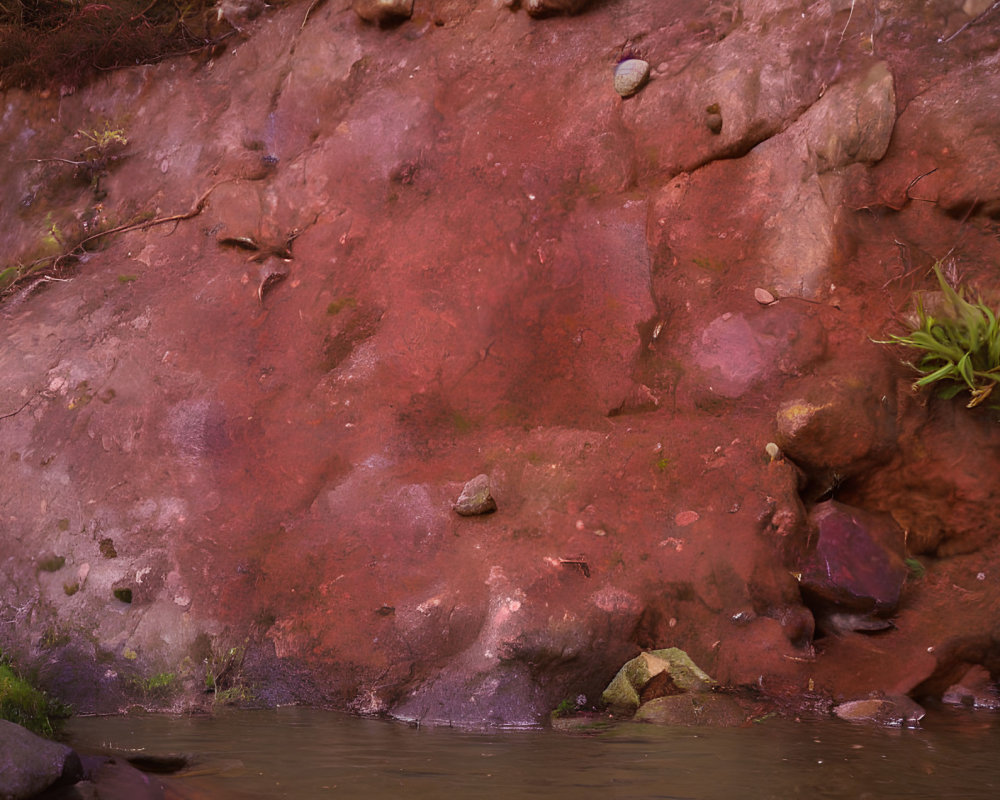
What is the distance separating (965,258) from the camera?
5242mm

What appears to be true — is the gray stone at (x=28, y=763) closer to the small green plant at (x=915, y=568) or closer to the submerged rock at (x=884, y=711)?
the submerged rock at (x=884, y=711)

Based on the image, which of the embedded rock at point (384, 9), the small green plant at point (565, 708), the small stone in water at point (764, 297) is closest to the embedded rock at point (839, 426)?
the small stone in water at point (764, 297)

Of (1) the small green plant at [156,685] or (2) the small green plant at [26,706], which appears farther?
(1) the small green plant at [156,685]

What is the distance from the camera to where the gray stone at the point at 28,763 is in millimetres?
2783

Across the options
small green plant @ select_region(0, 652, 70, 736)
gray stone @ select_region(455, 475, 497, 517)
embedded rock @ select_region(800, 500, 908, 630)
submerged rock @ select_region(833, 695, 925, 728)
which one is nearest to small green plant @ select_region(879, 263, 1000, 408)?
embedded rock @ select_region(800, 500, 908, 630)

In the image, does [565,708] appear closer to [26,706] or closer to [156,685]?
[156,685]

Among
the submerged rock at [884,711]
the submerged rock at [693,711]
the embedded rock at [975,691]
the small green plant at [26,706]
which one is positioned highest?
the small green plant at [26,706]

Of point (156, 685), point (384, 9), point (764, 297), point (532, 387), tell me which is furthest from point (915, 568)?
point (384, 9)

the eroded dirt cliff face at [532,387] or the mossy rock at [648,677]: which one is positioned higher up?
the eroded dirt cliff face at [532,387]

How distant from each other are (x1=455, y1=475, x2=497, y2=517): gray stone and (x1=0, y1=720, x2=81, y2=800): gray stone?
259 cm

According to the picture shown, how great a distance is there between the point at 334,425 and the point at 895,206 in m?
4.09

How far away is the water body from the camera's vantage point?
2.97 metres

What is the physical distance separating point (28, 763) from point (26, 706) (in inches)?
68.1

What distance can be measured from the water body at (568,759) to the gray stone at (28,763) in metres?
0.41
